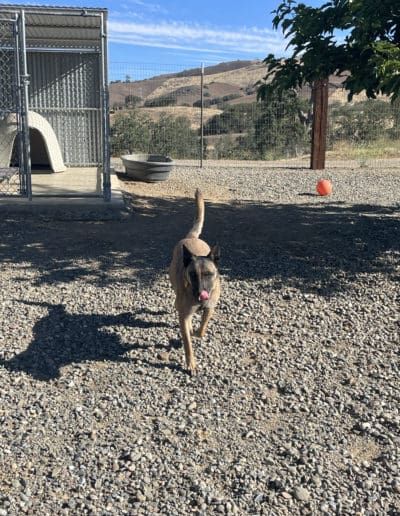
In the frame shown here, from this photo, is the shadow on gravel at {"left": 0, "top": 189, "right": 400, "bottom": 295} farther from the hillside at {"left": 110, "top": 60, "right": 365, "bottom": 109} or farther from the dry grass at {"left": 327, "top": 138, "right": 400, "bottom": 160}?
the hillside at {"left": 110, "top": 60, "right": 365, "bottom": 109}

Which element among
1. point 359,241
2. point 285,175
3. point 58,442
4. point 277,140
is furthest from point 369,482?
point 277,140

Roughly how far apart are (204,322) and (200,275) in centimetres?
70

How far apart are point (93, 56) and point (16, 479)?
1257cm

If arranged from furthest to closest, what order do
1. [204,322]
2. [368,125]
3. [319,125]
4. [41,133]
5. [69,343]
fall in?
[368,125], [319,125], [41,133], [69,343], [204,322]

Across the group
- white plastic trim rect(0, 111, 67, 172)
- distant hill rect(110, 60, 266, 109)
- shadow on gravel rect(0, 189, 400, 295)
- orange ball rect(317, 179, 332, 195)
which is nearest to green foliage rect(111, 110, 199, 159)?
white plastic trim rect(0, 111, 67, 172)

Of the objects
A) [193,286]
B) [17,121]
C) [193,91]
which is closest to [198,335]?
[193,286]

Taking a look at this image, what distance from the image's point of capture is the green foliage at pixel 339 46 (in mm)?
5617

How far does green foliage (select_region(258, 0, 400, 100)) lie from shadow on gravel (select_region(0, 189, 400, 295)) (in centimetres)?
193

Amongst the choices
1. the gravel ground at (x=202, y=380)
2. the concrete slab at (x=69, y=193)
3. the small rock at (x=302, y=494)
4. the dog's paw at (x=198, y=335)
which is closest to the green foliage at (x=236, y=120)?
the concrete slab at (x=69, y=193)

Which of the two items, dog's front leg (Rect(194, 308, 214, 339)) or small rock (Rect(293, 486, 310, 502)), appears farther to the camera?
dog's front leg (Rect(194, 308, 214, 339))

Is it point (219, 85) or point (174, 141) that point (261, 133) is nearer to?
point (174, 141)

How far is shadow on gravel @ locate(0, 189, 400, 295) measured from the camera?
6.40 m

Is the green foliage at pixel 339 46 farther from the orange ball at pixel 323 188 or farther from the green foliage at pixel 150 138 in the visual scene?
the green foliage at pixel 150 138

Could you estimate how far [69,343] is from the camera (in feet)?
15.1
